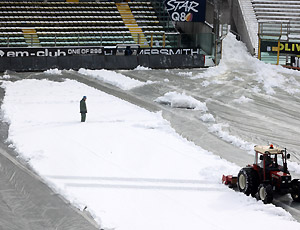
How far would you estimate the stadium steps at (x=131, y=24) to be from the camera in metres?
40.7

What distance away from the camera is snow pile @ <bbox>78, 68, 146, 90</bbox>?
3012 cm

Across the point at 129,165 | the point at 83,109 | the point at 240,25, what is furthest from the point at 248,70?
the point at 129,165

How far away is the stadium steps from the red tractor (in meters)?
26.9

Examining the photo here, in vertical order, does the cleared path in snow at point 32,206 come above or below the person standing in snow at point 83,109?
below

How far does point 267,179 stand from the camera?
13977 mm

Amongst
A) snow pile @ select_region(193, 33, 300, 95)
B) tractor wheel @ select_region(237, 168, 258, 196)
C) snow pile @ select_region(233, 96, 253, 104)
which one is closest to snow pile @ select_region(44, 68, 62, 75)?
snow pile @ select_region(193, 33, 300, 95)

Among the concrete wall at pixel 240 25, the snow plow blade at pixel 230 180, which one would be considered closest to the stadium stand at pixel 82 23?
the concrete wall at pixel 240 25

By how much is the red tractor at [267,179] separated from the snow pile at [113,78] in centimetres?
1593

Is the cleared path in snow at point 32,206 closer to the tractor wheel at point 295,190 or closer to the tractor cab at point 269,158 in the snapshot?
the tractor cab at point 269,158

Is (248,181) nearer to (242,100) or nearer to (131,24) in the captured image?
(242,100)

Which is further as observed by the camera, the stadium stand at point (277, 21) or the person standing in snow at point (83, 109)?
the stadium stand at point (277, 21)

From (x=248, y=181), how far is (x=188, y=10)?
29788 mm

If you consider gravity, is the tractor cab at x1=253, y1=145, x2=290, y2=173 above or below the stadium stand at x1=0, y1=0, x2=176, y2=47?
below

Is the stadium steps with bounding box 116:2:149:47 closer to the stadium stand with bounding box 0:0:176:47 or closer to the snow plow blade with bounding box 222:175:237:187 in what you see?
the stadium stand with bounding box 0:0:176:47
